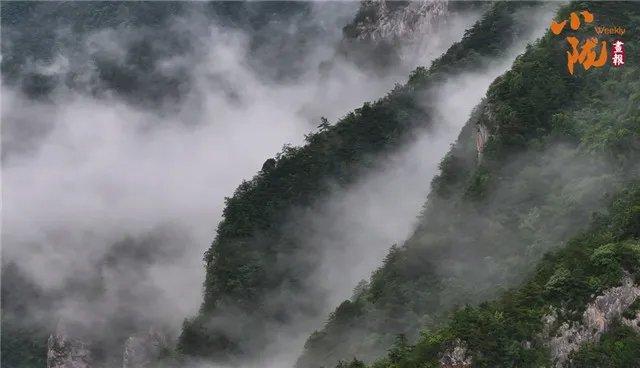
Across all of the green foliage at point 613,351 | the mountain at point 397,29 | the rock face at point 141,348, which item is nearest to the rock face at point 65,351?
the rock face at point 141,348

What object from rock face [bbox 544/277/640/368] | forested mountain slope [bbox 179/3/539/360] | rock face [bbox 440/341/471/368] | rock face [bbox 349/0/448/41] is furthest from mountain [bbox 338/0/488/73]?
rock face [bbox 440/341/471/368]

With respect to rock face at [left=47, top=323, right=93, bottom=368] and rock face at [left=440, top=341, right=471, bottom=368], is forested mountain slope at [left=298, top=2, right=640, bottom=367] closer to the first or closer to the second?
rock face at [left=440, top=341, right=471, bottom=368]

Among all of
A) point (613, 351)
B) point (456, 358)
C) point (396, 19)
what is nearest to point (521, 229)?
point (456, 358)

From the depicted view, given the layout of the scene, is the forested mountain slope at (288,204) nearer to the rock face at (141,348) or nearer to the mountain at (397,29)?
the mountain at (397,29)

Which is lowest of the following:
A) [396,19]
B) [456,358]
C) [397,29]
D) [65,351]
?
[456,358]

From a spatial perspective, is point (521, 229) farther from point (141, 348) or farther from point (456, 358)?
point (141, 348)

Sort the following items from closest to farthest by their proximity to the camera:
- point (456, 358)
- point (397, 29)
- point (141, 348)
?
point (456, 358) → point (141, 348) → point (397, 29)
